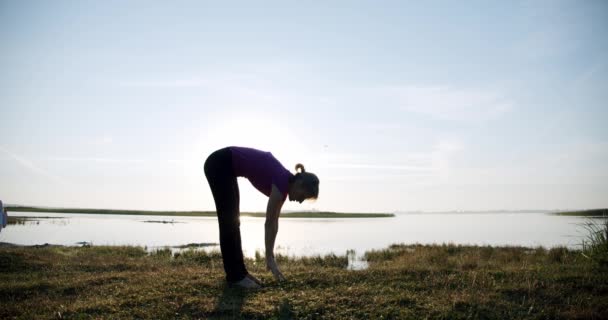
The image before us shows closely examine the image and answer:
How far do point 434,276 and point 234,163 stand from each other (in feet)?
12.5

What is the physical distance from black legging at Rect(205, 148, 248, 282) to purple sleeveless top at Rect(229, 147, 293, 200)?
132mm

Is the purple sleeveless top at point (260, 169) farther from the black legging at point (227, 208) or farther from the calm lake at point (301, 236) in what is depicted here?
the calm lake at point (301, 236)

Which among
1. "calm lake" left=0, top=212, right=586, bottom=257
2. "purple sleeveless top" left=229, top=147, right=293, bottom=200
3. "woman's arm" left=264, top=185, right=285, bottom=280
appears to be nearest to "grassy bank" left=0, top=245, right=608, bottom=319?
"woman's arm" left=264, top=185, right=285, bottom=280

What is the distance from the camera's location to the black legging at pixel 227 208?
5812mm

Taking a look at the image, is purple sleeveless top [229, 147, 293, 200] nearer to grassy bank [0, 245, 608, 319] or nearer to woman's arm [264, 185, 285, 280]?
woman's arm [264, 185, 285, 280]

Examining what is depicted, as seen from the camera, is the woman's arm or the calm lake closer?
the woman's arm

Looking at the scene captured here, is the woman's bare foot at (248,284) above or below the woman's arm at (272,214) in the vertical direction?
below

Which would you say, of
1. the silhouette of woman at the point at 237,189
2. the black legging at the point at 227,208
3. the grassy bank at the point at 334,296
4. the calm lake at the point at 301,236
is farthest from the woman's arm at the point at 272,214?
the calm lake at the point at 301,236

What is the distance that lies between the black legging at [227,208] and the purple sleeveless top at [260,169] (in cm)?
13

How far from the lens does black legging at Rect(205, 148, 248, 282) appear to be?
19.1ft

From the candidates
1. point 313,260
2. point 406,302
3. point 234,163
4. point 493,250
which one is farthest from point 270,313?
point 493,250

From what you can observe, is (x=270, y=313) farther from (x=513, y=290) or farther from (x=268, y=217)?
(x=513, y=290)

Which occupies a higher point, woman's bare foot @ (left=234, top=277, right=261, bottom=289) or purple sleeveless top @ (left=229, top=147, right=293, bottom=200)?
purple sleeveless top @ (left=229, top=147, right=293, bottom=200)

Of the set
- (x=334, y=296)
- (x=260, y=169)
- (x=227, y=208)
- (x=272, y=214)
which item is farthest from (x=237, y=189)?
(x=334, y=296)
